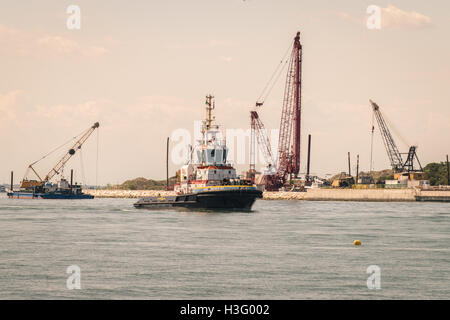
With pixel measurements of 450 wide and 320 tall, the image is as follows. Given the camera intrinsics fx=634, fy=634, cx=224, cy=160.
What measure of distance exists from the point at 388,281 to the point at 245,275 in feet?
23.4

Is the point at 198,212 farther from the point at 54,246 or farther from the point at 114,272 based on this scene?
the point at 114,272

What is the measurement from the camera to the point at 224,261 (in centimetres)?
3747

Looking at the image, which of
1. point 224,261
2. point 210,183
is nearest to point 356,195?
point 210,183

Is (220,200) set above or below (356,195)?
above

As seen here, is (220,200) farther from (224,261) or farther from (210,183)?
(224,261)

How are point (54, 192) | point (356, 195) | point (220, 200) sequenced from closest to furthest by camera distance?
point (220, 200), point (356, 195), point (54, 192)

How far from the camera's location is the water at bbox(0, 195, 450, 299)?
1121 inches

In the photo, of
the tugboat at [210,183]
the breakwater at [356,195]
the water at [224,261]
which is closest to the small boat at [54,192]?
the breakwater at [356,195]

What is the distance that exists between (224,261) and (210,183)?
159 ft

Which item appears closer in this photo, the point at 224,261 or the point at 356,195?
the point at 224,261

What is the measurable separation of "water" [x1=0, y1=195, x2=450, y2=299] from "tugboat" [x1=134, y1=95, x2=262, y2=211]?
2059 cm

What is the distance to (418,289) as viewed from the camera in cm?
2914

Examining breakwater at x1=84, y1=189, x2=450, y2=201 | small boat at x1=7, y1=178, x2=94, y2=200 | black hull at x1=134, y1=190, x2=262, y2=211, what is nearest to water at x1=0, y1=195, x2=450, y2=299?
black hull at x1=134, y1=190, x2=262, y2=211
